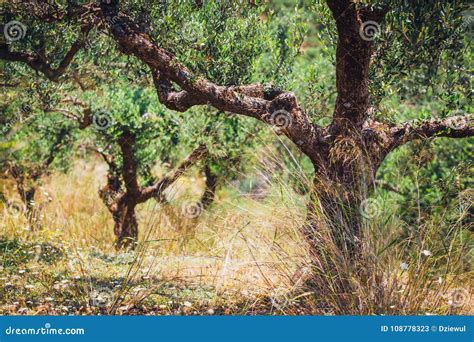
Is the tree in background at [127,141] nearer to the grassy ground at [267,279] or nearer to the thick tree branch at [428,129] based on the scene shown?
the grassy ground at [267,279]

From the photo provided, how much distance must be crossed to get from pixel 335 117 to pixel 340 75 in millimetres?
362

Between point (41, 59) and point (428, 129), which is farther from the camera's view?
point (41, 59)

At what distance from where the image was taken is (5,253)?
262 inches

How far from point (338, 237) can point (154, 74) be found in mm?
2147

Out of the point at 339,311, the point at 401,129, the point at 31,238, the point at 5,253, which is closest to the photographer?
the point at 339,311

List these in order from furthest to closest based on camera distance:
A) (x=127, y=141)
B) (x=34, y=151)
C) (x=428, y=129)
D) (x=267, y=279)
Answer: (x=34, y=151) < (x=127, y=141) < (x=428, y=129) < (x=267, y=279)

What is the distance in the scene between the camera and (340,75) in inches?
220

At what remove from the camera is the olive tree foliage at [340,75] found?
5270 millimetres

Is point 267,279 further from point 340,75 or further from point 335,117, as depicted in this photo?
point 340,75

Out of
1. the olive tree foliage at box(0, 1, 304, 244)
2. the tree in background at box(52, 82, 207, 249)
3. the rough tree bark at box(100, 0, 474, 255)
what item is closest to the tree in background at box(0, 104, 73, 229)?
the tree in background at box(52, 82, 207, 249)

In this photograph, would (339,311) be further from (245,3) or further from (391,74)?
(245,3)

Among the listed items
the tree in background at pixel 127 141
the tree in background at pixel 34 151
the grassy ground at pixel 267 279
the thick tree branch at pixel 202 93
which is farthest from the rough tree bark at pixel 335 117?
the tree in background at pixel 34 151

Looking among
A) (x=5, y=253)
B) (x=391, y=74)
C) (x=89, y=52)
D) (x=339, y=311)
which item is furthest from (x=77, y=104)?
(x=339, y=311)

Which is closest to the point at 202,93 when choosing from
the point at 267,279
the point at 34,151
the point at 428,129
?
the point at 267,279
